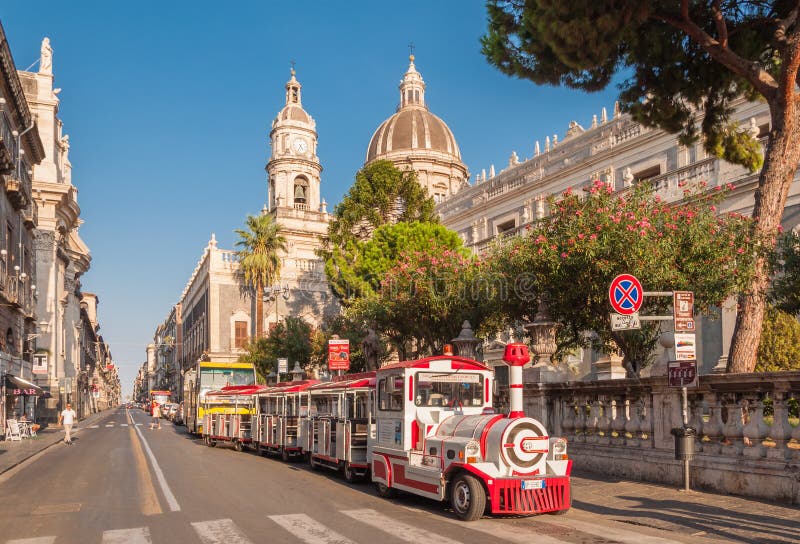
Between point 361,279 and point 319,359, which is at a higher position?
point 361,279

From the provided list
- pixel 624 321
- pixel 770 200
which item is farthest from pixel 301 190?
pixel 624 321

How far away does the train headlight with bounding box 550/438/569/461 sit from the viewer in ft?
37.3

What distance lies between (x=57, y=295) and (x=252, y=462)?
44.4m

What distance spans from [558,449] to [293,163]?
70352mm

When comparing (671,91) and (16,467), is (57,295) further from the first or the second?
(671,91)

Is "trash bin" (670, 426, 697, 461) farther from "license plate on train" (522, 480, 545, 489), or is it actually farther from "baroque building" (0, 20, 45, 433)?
"baroque building" (0, 20, 45, 433)

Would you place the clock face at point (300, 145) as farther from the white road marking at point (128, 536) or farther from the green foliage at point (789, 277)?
the white road marking at point (128, 536)

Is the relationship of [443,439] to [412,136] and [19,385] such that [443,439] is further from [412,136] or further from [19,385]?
[412,136]

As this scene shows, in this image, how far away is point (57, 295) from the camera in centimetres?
5888

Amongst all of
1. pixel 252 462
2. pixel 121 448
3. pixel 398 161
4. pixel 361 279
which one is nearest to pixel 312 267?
pixel 398 161

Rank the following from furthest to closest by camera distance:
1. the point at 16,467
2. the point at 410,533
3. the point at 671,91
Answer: the point at 16,467
the point at 671,91
the point at 410,533

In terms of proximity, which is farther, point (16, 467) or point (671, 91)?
point (16, 467)

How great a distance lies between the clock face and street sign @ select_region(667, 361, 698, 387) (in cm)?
7084

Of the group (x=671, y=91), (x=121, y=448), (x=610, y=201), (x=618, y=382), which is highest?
(x=671, y=91)
